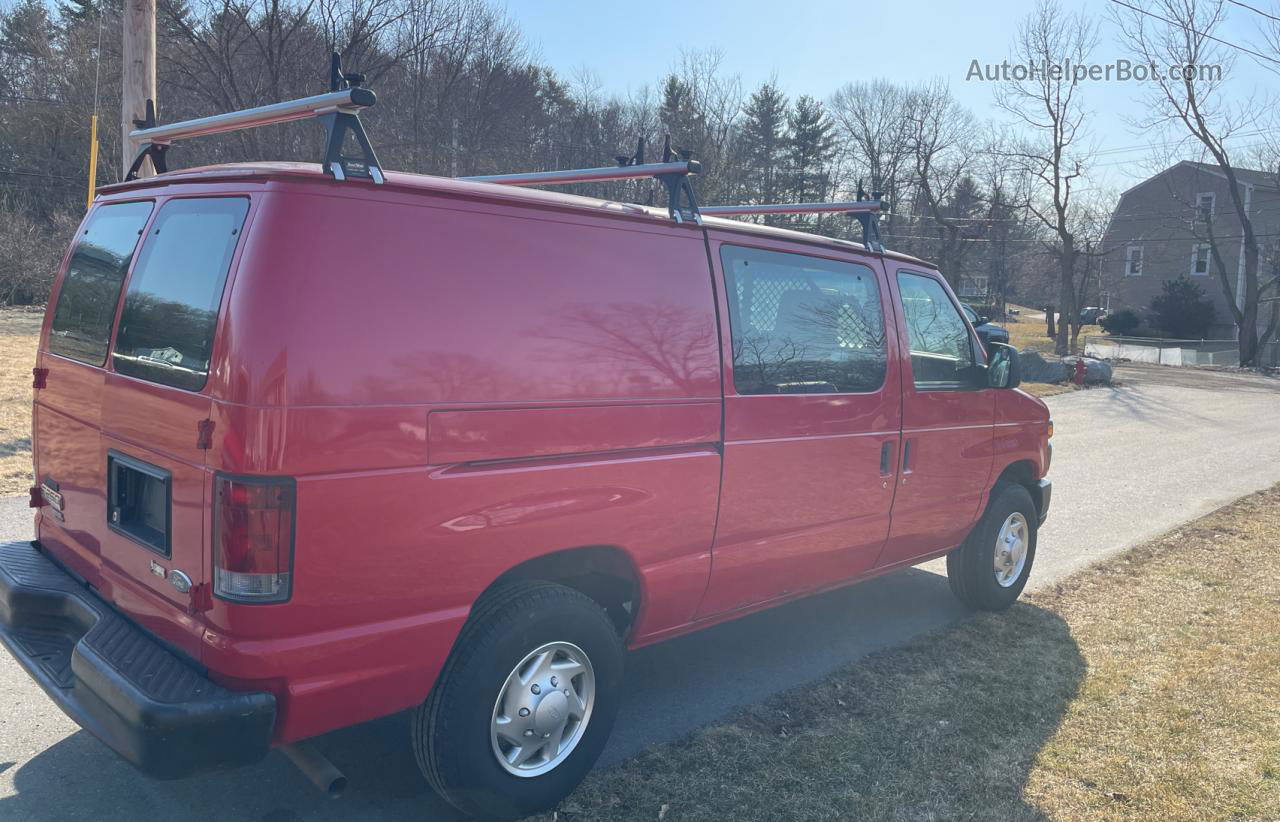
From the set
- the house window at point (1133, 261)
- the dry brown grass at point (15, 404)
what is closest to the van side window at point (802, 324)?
the dry brown grass at point (15, 404)

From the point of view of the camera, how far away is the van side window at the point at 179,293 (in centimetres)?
285

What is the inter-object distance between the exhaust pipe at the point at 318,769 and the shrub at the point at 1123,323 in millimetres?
52793

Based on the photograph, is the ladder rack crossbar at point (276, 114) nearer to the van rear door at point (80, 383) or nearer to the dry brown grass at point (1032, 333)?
the van rear door at point (80, 383)

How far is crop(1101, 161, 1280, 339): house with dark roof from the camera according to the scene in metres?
44.5

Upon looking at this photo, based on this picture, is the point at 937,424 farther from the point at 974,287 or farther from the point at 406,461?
the point at 974,287

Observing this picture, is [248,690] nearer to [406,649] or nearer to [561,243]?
[406,649]

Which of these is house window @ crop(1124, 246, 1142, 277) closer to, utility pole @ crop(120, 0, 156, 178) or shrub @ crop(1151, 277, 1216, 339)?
shrub @ crop(1151, 277, 1216, 339)

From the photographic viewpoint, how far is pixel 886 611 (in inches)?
232

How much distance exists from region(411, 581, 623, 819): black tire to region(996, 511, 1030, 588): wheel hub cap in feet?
11.3

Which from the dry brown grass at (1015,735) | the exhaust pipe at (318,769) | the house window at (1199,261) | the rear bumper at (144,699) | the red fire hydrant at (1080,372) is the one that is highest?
the house window at (1199,261)

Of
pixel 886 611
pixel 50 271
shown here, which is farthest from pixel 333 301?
pixel 50 271

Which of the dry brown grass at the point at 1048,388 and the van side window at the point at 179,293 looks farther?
the dry brown grass at the point at 1048,388

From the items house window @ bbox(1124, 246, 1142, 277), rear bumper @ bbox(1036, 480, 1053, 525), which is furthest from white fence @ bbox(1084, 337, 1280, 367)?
rear bumper @ bbox(1036, 480, 1053, 525)

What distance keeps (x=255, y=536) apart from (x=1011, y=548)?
15.8 ft
